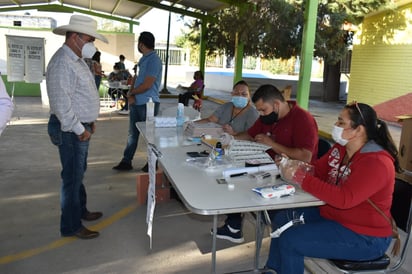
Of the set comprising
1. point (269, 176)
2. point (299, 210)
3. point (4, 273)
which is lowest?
point (4, 273)

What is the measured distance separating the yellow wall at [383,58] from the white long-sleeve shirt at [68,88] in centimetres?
930

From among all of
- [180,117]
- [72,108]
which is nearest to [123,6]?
[180,117]

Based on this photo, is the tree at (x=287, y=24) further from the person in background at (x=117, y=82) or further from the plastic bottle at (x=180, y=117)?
the plastic bottle at (x=180, y=117)

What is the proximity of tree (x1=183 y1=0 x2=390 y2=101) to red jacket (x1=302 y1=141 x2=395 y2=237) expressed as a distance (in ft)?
32.1

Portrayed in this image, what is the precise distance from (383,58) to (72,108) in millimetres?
10329

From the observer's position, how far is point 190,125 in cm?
334

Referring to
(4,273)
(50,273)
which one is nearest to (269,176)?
(50,273)

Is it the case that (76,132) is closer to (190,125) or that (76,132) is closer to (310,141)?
(190,125)

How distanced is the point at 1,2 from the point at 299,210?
48.2 feet

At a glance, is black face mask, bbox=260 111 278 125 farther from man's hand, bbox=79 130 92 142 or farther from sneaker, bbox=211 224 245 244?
man's hand, bbox=79 130 92 142

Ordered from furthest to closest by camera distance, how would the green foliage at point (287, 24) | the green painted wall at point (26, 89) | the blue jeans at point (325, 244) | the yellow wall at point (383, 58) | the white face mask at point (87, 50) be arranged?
the green painted wall at point (26, 89) → the green foliage at point (287, 24) → the yellow wall at point (383, 58) → the white face mask at point (87, 50) → the blue jeans at point (325, 244)

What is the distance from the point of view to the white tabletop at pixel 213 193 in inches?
68.2

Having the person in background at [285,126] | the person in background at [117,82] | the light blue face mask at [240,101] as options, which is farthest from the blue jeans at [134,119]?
the person in background at [117,82]

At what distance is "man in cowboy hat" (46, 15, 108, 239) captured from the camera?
8.68 ft
